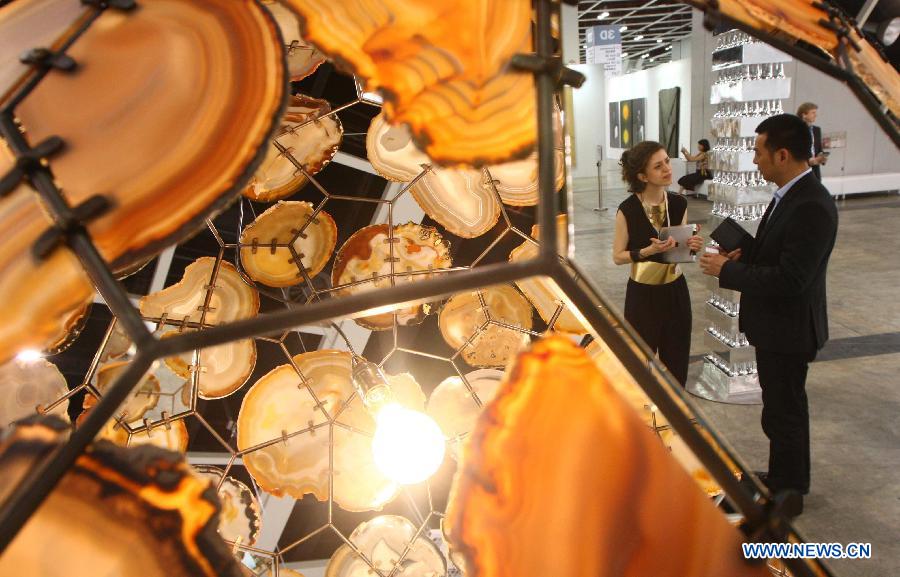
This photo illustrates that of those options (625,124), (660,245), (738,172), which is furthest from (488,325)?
(625,124)

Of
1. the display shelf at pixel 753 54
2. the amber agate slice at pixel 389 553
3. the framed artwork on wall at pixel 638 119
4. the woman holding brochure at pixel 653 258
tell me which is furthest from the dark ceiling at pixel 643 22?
the amber agate slice at pixel 389 553

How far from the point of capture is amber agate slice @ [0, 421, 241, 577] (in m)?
0.27

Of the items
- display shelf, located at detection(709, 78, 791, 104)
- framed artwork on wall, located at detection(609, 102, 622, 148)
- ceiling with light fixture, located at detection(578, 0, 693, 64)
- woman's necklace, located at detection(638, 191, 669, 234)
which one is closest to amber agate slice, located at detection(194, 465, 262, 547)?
woman's necklace, located at detection(638, 191, 669, 234)

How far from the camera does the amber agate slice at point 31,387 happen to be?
40 cm

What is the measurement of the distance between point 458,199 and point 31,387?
364 mm

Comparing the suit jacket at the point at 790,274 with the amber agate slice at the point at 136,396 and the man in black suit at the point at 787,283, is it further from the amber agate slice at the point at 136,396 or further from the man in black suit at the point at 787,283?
the amber agate slice at the point at 136,396

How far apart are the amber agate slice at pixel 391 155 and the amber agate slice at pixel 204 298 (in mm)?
214

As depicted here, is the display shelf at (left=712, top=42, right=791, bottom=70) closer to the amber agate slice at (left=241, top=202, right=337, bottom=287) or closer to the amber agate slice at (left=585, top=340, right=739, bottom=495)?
the amber agate slice at (left=241, top=202, right=337, bottom=287)

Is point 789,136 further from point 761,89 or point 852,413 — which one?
point 852,413

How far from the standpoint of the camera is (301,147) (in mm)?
639

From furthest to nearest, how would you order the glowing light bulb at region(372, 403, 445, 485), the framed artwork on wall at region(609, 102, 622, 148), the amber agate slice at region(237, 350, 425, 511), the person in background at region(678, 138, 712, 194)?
the framed artwork on wall at region(609, 102, 622, 148), the person in background at region(678, 138, 712, 194), the amber agate slice at region(237, 350, 425, 511), the glowing light bulb at region(372, 403, 445, 485)

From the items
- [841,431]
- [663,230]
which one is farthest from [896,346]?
[663,230]

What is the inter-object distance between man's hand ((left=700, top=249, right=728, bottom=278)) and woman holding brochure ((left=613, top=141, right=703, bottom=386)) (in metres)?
0.09

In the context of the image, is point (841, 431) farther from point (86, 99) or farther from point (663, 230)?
point (86, 99)
